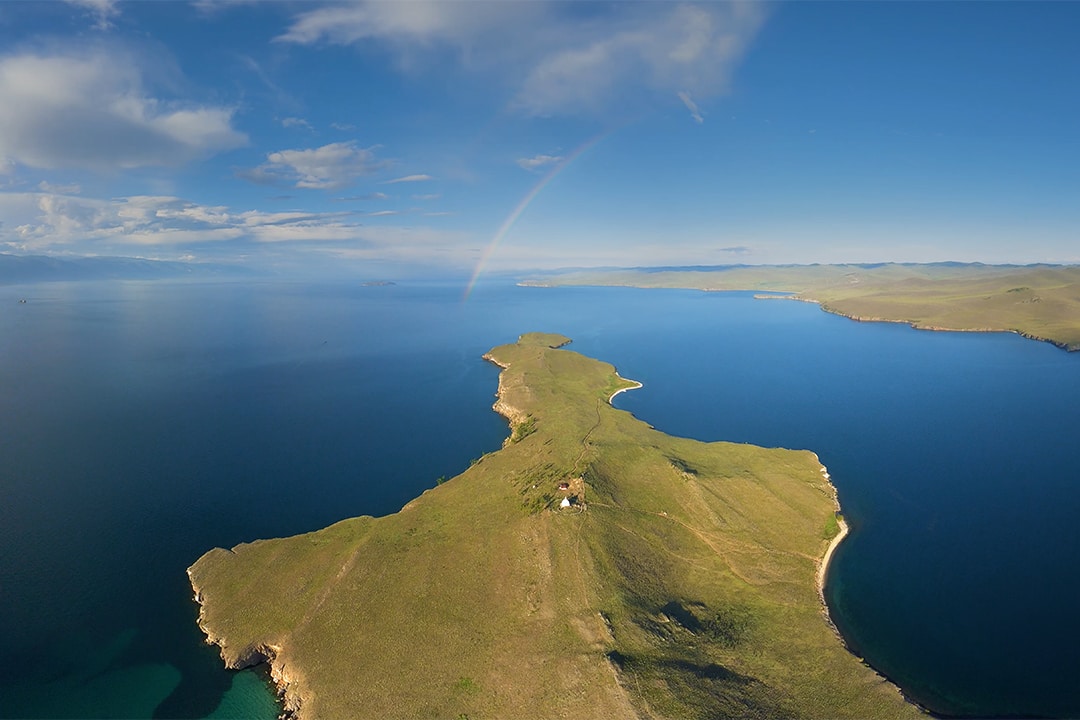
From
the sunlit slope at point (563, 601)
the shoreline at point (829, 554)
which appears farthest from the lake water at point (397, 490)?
the sunlit slope at point (563, 601)

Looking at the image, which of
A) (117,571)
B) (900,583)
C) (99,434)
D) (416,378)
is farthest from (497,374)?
(900,583)

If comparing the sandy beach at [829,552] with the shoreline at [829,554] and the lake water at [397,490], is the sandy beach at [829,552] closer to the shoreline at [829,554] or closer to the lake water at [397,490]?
the shoreline at [829,554]

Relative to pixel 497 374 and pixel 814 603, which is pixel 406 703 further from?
pixel 497 374

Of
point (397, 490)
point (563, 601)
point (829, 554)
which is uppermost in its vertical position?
point (563, 601)

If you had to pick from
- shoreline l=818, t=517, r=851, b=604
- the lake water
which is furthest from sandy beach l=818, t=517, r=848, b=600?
the lake water

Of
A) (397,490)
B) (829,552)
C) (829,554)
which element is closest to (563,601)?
(829,554)

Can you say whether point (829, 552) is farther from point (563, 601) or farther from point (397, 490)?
point (397, 490)

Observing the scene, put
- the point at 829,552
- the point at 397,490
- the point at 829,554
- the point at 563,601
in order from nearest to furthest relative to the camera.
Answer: the point at 563,601
the point at 829,554
the point at 829,552
the point at 397,490

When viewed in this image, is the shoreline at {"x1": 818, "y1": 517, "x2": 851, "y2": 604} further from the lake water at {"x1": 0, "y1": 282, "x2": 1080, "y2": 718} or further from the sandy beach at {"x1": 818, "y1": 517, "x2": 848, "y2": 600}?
the lake water at {"x1": 0, "y1": 282, "x2": 1080, "y2": 718}
